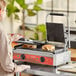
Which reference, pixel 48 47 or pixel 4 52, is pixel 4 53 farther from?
pixel 48 47

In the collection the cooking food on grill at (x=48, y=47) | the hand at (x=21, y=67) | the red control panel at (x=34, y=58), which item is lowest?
the hand at (x=21, y=67)

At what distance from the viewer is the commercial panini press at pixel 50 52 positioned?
3727mm

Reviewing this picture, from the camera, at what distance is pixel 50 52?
3744 millimetres

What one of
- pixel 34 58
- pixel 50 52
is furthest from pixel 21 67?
pixel 50 52

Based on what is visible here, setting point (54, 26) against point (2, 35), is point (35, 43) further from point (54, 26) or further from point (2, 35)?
point (2, 35)

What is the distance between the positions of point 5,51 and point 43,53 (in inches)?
23.2

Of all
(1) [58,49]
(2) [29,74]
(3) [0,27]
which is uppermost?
(3) [0,27]

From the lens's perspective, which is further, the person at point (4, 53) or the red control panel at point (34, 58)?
the red control panel at point (34, 58)

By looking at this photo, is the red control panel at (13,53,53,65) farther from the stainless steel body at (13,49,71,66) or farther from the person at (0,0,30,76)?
the person at (0,0,30,76)

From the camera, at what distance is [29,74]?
377cm

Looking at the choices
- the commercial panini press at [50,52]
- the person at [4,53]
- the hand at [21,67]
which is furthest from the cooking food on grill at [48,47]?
the person at [4,53]

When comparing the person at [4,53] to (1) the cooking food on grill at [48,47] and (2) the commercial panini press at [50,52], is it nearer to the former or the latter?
(2) the commercial panini press at [50,52]

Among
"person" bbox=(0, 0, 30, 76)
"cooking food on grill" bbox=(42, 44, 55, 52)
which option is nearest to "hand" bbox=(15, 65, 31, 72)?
"person" bbox=(0, 0, 30, 76)

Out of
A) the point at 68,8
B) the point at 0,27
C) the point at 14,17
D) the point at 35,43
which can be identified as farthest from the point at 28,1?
the point at 0,27
